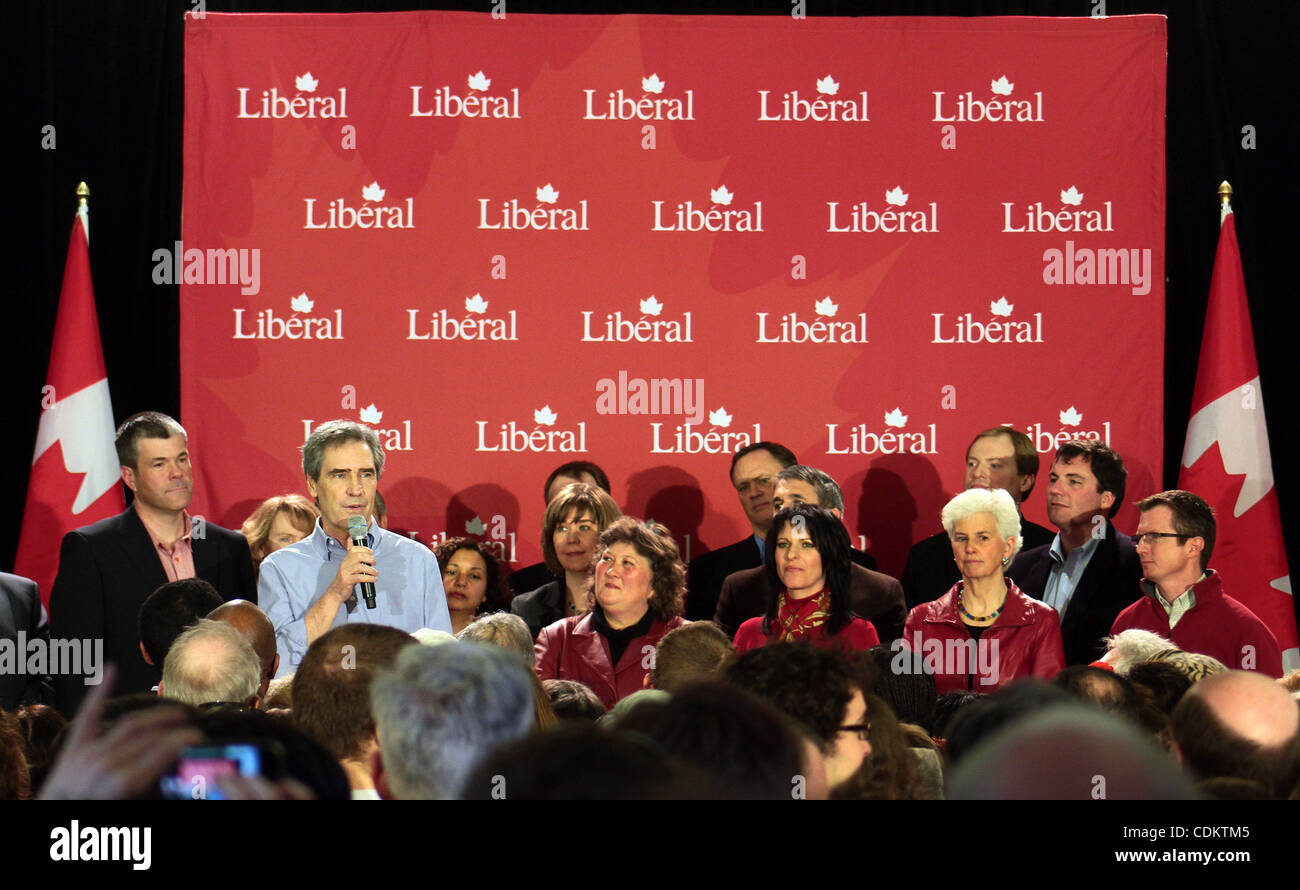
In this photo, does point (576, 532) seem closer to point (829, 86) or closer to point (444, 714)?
point (829, 86)

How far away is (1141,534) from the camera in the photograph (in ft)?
14.3

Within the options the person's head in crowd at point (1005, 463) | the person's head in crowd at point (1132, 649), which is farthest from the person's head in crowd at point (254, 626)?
the person's head in crowd at point (1005, 463)

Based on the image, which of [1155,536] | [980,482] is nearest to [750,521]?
[980,482]

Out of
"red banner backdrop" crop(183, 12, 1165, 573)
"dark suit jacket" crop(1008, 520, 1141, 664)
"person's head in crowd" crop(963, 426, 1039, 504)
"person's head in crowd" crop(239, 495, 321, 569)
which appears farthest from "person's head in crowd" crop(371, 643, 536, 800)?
"red banner backdrop" crop(183, 12, 1165, 573)

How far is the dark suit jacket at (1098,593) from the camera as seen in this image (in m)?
Answer: 4.75

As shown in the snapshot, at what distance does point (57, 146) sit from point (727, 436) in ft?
9.77

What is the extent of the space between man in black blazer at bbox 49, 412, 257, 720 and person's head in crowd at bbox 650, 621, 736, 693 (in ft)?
5.46

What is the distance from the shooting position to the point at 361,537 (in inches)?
153

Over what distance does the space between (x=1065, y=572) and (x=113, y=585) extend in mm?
3054

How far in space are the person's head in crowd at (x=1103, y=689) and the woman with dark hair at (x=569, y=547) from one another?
7.45 feet

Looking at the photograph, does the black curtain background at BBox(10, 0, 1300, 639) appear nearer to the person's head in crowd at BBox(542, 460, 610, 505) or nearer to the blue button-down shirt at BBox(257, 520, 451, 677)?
the person's head in crowd at BBox(542, 460, 610, 505)

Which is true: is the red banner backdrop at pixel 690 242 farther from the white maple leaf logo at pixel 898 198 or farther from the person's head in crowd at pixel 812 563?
the person's head in crowd at pixel 812 563

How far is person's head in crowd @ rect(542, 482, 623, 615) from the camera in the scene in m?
4.86
